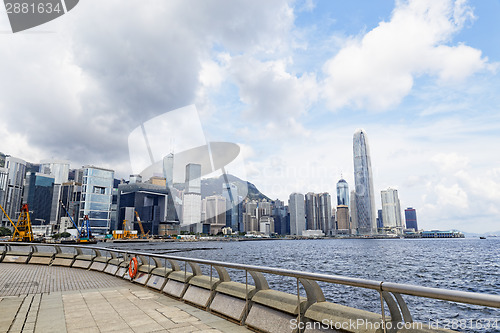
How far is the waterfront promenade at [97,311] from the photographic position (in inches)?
286

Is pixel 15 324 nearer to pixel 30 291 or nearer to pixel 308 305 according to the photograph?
pixel 30 291

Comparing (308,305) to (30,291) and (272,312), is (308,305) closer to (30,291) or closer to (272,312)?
(272,312)

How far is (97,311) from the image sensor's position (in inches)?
350

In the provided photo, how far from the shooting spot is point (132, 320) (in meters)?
7.85

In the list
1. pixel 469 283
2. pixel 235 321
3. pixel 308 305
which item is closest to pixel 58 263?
pixel 235 321

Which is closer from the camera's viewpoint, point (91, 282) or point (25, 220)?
point (91, 282)

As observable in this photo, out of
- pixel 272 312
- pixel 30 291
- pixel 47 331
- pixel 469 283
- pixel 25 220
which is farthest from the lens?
pixel 25 220

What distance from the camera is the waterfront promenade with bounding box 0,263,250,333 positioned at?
7262 millimetres

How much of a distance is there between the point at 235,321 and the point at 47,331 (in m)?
4.18

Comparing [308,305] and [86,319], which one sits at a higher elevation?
[308,305]

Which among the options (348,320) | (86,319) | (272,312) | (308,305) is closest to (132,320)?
(86,319)

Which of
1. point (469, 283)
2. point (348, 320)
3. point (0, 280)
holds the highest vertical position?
point (348, 320)

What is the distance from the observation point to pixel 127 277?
49.2ft

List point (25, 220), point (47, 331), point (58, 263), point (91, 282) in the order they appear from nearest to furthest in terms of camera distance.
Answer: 1. point (47, 331)
2. point (91, 282)
3. point (58, 263)
4. point (25, 220)
